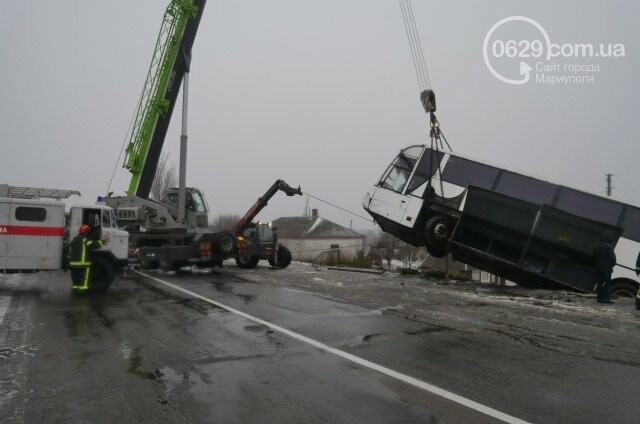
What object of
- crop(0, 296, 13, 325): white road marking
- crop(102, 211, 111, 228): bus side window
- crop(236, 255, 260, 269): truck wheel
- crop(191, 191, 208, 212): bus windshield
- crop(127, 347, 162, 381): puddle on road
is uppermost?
crop(191, 191, 208, 212): bus windshield

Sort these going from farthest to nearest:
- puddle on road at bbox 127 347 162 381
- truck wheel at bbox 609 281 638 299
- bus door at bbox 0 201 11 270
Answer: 1. truck wheel at bbox 609 281 638 299
2. bus door at bbox 0 201 11 270
3. puddle on road at bbox 127 347 162 381

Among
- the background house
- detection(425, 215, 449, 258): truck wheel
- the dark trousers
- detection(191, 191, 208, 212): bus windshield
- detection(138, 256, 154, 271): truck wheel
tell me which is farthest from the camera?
the background house

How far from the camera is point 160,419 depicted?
3887 millimetres

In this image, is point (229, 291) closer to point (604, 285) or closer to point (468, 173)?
point (468, 173)

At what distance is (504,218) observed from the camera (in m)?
13.9

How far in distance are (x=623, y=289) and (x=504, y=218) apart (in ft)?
11.9

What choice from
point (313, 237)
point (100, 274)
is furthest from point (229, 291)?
point (313, 237)

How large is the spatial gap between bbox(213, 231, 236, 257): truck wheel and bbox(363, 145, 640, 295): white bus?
16.4 ft

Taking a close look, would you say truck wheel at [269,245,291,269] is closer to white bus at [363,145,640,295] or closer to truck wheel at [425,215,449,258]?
white bus at [363,145,640,295]

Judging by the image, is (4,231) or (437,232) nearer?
(4,231)

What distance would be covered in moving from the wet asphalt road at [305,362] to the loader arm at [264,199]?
28.4ft

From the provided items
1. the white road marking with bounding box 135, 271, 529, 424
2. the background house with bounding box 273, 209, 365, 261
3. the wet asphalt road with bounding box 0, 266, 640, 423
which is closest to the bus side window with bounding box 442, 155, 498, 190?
the wet asphalt road with bounding box 0, 266, 640, 423

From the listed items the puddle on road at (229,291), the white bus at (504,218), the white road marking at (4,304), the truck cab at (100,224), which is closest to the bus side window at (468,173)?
the white bus at (504,218)

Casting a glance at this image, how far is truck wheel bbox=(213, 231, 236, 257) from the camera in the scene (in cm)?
1627
